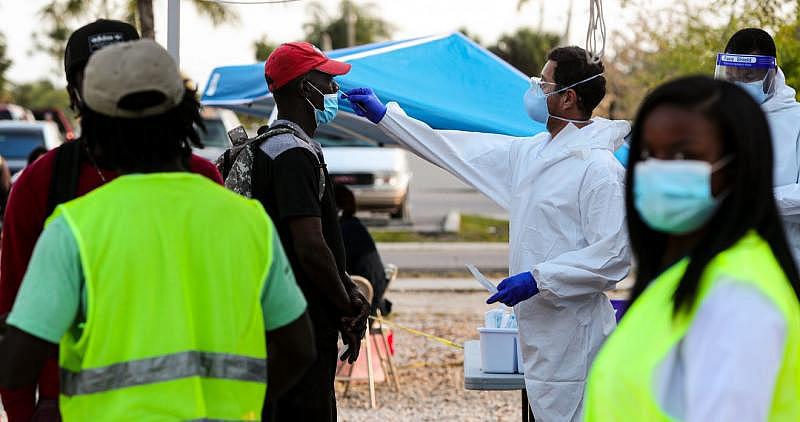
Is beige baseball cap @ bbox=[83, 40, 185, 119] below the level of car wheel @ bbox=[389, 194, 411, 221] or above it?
above

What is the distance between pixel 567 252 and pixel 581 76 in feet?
2.29

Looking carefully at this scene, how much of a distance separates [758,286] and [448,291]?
39.2ft

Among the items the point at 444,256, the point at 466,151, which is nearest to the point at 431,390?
the point at 466,151

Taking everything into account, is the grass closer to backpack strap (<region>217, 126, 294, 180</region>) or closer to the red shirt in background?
backpack strap (<region>217, 126, 294, 180</region>)

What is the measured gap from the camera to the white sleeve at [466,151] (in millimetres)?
5188

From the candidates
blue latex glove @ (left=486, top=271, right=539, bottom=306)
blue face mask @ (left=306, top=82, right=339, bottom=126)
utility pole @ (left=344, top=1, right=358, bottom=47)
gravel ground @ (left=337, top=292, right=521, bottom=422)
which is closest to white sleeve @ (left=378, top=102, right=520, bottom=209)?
blue latex glove @ (left=486, top=271, right=539, bottom=306)

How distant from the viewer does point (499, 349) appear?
5430 mm

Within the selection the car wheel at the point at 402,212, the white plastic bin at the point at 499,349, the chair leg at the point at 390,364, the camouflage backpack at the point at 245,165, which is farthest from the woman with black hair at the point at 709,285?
the car wheel at the point at 402,212

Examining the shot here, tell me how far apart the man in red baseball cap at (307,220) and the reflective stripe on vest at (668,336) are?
6.41 feet

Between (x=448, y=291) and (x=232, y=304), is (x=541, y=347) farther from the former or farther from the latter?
(x=448, y=291)

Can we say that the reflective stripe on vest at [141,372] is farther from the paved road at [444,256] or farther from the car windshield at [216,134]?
the car windshield at [216,134]

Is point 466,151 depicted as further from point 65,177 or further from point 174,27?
point 65,177

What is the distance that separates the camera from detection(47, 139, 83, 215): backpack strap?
10.2 ft

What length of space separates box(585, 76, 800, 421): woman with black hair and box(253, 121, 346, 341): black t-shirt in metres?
1.96
